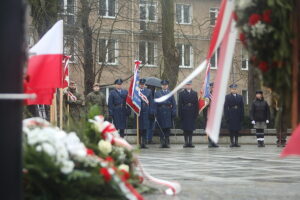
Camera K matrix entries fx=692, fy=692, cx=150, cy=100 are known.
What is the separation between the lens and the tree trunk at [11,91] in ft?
10.3

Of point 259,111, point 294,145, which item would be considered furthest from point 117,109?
point 294,145

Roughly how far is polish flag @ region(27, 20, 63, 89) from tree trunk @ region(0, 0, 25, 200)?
8.75 ft

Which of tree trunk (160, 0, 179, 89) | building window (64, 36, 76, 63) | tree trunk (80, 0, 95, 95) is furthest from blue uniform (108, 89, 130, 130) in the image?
tree trunk (160, 0, 179, 89)

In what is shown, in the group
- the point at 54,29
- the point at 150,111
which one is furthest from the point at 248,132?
the point at 54,29

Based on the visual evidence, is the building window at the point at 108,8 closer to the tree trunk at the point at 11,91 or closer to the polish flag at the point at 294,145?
the polish flag at the point at 294,145

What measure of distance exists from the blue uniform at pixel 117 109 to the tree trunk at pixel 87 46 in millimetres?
7230

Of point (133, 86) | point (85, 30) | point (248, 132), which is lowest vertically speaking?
point (248, 132)

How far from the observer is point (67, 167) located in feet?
14.6

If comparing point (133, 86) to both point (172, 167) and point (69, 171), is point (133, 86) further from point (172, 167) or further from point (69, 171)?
point (69, 171)

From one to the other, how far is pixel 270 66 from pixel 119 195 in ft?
4.55

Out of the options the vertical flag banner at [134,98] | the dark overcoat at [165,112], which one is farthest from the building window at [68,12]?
the dark overcoat at [165,112]

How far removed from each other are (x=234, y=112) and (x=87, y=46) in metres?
8.72

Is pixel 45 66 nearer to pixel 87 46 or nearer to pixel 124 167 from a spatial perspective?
pixel 124 167

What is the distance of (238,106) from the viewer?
2150 centimetres
